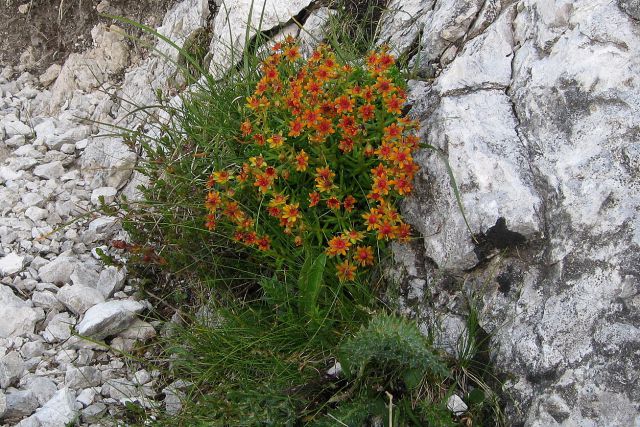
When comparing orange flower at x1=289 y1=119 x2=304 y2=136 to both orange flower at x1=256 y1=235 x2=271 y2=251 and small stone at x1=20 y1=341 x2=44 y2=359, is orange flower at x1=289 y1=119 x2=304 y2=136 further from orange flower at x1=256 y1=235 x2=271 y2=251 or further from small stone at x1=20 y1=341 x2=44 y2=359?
small stone at x1=20 y1=341 x2=44 y2=359

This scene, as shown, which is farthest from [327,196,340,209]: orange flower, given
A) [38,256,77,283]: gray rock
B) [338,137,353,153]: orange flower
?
[38,256,77,283]: gray rock

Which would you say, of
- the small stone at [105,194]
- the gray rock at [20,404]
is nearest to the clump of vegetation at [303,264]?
the gray rock at [20,404]

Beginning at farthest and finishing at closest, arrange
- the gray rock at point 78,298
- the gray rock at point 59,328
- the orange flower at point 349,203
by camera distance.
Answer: the gray rock at point 78,298 < the gray rock at point 59,328 < the orange flower at point 349,203

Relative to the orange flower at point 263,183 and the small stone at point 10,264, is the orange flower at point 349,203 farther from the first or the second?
the small stone at point 10,264

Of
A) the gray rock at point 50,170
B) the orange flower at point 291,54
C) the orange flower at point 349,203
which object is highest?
the gray rock at point 50,170

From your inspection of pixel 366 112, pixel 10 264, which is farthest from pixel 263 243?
pixel 10 264

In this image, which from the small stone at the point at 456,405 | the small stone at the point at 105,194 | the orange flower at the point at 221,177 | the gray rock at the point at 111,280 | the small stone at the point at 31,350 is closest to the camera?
the small stone at the point at 456,405

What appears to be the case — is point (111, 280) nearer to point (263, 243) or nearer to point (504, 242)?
point (263, 243)

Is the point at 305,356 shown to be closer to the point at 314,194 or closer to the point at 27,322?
the point at 314,194
